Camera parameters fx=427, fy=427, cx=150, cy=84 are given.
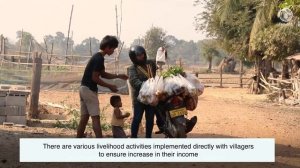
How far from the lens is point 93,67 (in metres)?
6.41

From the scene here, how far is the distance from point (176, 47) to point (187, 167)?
106 metres

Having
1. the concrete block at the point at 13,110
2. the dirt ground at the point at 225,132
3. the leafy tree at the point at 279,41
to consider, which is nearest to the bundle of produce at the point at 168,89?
the dirt ground at the point at 225,132

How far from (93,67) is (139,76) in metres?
0.75

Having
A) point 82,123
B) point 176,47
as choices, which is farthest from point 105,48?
point 176,47

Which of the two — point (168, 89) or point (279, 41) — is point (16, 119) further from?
point (279, 41)

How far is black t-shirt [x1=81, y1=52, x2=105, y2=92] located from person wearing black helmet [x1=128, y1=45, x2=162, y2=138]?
1.65 ft

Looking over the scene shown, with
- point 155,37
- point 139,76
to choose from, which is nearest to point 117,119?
point 139,76

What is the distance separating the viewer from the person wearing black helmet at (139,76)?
6625mm

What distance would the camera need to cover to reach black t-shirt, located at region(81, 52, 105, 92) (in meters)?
6.38

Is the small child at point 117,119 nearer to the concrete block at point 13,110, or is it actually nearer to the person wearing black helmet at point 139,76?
the person wearing black helmet at point 139,76

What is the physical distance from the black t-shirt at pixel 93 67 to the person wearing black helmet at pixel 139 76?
0.50m

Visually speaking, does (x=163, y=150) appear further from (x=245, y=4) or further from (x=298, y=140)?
(x=245, y=4)

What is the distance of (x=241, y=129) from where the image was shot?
9836mm
